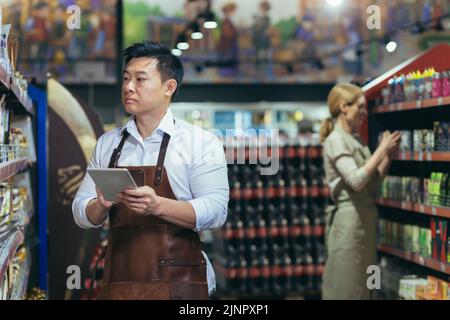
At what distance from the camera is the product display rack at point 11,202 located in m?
3.60

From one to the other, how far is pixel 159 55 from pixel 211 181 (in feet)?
1.68

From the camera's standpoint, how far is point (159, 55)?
3064 millimetres

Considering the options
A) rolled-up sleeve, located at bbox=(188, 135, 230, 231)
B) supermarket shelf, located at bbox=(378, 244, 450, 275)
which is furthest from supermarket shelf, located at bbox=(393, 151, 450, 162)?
rolled-up sleeve, located at bbox=(188, 135, 230, 231)

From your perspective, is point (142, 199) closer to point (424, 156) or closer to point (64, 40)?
point (424, 156)

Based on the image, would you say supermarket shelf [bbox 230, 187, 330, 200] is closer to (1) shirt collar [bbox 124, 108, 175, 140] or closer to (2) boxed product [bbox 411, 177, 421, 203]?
(2) boxed product [bbox 411, 177, 421, 203]

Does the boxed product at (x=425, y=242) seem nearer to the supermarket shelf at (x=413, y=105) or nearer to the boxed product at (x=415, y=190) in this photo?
the boxed product at (x=415, y=190)

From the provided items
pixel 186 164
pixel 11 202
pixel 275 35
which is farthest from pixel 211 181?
pixel 275 35

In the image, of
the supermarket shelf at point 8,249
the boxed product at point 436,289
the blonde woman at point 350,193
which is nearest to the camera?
the supermarket shelf at point 8,249

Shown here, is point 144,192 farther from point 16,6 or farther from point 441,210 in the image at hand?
point 16,6

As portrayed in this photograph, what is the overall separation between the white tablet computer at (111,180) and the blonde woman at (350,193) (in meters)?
2.45

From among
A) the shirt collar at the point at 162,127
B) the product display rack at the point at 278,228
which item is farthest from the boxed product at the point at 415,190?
the product display rack at the point at 278,228

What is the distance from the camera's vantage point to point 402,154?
4867 millimetres

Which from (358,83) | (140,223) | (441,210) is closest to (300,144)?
(358,83)
